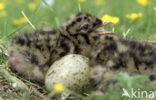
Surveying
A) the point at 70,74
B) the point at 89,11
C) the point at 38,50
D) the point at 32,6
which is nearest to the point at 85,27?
Result: the point at 38,50

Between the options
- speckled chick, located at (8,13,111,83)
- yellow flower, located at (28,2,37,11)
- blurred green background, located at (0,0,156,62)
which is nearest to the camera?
speckled chick, located at (8,13,111,83)

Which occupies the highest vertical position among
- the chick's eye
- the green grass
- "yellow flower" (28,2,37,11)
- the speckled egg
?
"yellow flower" (28,2,37,11)

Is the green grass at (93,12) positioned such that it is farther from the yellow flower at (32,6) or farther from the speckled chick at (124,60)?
the speckled chick at (124,60)

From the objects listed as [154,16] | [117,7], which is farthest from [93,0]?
[154,16]

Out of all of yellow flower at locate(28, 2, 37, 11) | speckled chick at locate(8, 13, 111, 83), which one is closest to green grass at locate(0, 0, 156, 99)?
yellow flower at locate(28, 2, 37, 11)

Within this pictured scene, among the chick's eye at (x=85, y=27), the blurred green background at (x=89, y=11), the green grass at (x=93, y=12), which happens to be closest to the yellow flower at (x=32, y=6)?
the blurred green background at (x=89, y=11)

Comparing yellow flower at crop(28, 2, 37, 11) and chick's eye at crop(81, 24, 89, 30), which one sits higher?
yellow flower at crop(28, 2, 37, 11)

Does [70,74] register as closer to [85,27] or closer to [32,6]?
[85,27]

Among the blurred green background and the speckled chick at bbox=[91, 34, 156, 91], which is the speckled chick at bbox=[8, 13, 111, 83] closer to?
the speckled chick at bbox=[91, 34, 156, 91]

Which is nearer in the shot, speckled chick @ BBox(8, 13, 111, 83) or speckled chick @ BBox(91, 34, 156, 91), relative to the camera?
speckled chick @ BBox(91, 34, 156, 91)
